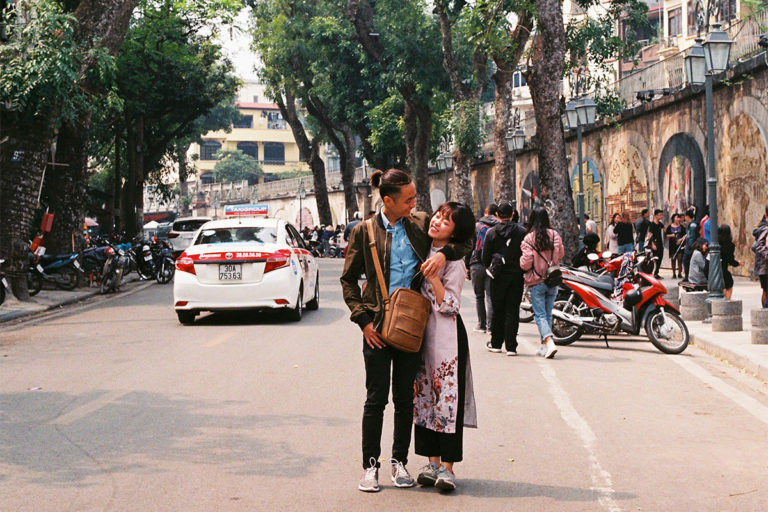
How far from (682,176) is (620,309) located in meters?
14.7

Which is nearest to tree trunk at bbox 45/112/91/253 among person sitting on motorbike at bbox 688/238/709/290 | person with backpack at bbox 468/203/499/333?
person with backpack at bbox 468/203/499/333

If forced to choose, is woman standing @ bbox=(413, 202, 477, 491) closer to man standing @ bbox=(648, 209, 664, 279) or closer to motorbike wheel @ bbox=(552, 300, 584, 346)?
motorbike wheel @ bbox=(552, 300, 584, 346)

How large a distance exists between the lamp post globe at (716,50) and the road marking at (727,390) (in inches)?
208

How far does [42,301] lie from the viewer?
793 inches


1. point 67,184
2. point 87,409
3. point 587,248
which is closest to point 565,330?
point 587,248

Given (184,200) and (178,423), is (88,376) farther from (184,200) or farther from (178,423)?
(184,200)

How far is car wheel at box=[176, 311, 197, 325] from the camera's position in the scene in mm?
15469

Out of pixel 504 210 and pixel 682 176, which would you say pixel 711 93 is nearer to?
pixel 504 210

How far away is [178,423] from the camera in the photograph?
779 cm

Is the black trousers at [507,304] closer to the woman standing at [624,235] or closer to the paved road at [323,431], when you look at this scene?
the paved road at [323,431]

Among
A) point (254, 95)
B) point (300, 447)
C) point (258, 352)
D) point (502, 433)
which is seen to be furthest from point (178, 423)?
point (254, 95)

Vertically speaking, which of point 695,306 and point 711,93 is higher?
point 711,93

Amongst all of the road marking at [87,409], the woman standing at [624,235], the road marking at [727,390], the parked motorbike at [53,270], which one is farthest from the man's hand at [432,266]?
the woman standing at [624,235]

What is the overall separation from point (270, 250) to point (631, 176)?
1791 centimetres
